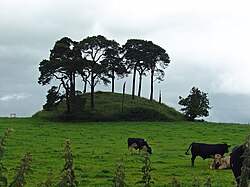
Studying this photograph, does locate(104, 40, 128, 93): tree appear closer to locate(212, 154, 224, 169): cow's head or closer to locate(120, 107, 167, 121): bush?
locate(120, 107, 167, 121): bush

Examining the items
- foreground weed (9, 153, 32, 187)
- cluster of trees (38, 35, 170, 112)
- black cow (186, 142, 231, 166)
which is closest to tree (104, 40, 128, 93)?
cluster of trees (38, 35, 170, 112)

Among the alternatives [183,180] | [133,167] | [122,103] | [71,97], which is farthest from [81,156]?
[122,103]

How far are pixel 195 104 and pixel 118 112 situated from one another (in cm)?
1162

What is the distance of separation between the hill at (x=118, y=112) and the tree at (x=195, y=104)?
4.53 ft

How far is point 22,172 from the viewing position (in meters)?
2.66

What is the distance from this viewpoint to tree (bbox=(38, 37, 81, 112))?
5391 centimetres

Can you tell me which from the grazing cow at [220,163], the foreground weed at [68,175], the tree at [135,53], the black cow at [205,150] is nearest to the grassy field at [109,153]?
the grazing cow at [220,163]

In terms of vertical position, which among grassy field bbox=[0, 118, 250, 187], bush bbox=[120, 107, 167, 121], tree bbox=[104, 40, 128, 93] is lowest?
grassy field bbox=[0, 118, 250, 187]

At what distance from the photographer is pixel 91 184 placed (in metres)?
14.9

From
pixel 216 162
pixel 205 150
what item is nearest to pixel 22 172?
pixel 216 162

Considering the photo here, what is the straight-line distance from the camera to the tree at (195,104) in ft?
200

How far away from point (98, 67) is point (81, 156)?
3248 centimetres

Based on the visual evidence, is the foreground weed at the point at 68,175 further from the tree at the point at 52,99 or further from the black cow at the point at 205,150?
the tree at the point at 52,99

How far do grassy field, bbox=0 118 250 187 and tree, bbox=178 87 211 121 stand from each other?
1566 centimetres
